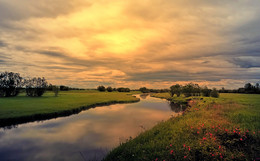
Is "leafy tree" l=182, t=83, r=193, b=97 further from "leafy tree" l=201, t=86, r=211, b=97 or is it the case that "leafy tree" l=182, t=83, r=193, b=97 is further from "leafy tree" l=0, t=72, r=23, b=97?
"leafy tree" l=0, t=72, r=23, b=97

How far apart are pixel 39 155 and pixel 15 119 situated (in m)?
11.9

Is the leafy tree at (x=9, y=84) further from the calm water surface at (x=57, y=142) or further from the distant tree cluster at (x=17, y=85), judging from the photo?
the calm water surface at (x=57, y=142)

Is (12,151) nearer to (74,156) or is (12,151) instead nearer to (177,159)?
(74,156)

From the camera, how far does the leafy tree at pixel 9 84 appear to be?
54.1m

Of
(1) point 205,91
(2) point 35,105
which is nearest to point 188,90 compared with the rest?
(1) point 205,91

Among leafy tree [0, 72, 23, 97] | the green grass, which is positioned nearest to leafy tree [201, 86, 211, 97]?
the green grass

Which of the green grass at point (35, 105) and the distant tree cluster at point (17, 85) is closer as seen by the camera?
the green grass at point (35, 105)

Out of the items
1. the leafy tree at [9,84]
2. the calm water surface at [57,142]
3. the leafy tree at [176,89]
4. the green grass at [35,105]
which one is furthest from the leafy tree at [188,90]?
the leafy tree at [9,84]

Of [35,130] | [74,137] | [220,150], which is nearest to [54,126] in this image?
[35,130]

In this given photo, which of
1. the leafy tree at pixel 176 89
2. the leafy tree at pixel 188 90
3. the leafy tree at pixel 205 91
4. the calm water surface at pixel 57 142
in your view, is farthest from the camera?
the leafy tree at pixel 176 89

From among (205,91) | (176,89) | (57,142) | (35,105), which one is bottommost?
(57,142)

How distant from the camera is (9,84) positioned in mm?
55562

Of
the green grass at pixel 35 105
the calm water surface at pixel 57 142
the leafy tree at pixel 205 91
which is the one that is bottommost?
the calm water surface at pixel 57 142

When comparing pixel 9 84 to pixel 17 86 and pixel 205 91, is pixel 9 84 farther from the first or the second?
pixel 205 91
